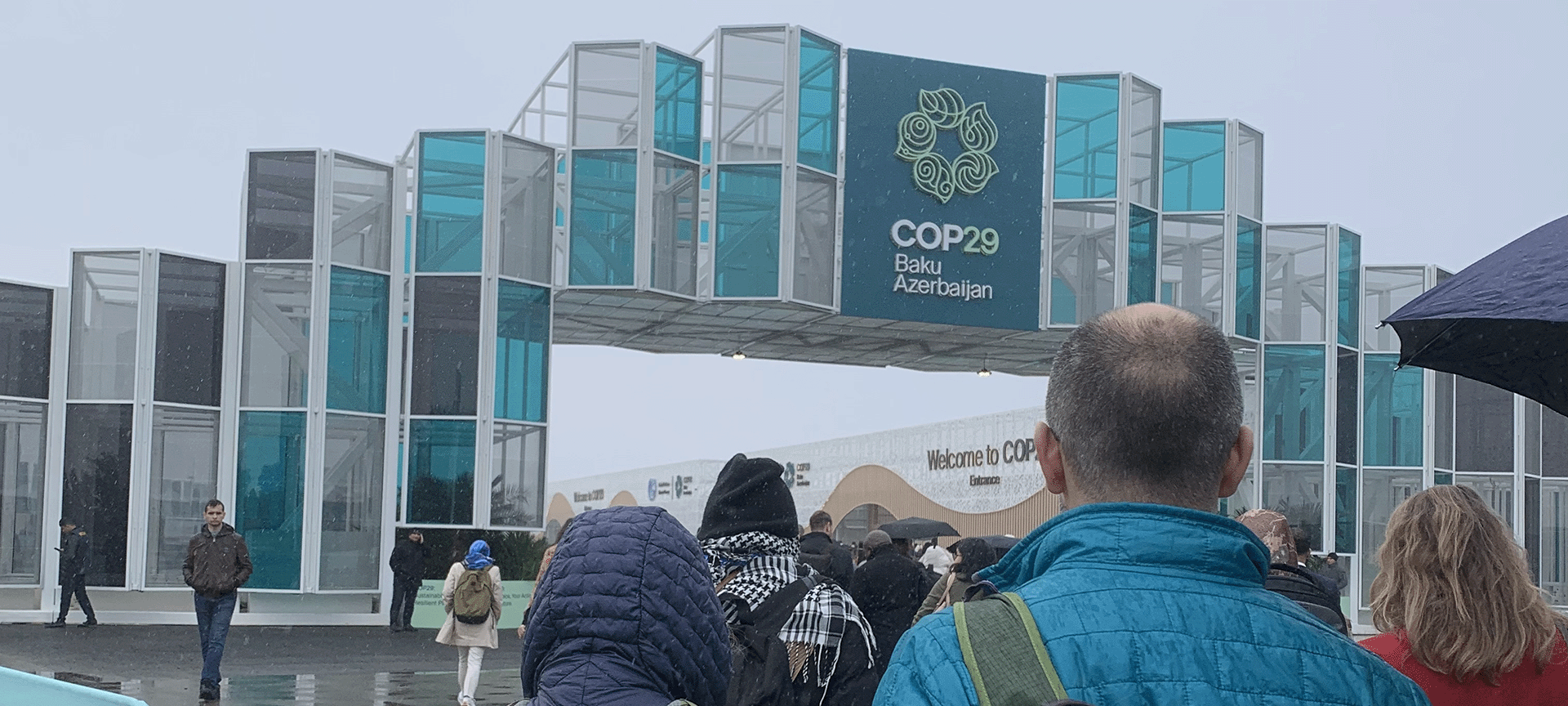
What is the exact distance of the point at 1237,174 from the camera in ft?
84.7

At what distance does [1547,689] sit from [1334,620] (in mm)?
686

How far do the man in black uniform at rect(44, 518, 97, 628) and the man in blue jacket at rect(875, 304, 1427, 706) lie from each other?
67.4ft

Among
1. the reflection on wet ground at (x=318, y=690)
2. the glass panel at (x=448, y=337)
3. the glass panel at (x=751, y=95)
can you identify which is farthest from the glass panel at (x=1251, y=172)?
the reflection on wet ground at (x=318, y=690)

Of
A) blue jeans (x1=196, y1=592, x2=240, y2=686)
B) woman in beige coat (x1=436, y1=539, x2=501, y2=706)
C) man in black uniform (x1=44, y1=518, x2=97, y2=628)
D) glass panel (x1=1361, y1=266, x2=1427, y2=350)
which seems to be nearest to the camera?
woman in beige coat (x1=436, y1=539, x2=501, y2=706)

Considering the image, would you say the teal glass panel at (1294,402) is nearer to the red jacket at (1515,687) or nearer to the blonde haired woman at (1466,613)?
the blonde haired woman at (1466,613)

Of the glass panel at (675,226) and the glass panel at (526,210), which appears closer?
the glass panel at (675,226)

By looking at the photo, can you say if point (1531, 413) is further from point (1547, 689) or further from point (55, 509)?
point (1547, 689)

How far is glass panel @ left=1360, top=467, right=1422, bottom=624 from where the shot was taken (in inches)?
1094

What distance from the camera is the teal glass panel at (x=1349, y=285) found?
2733 cm

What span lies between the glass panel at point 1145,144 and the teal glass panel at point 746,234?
680 centimetres

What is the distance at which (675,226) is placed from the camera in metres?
22.1

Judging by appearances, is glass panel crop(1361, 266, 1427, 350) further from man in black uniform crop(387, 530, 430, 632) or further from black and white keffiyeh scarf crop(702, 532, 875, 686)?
black and white keffiyeh scarf crop(702, 532, 875, 686)

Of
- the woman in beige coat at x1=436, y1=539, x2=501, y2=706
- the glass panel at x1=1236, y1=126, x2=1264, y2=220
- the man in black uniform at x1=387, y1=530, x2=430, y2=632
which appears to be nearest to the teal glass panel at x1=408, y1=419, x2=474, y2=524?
the man in black uniform at x1=387, y1=530, x2=430, y2=632

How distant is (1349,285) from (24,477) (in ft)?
74.5
